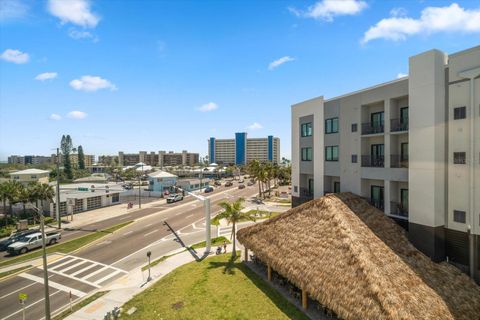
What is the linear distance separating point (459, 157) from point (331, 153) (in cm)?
1132

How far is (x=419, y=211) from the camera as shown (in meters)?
18.8

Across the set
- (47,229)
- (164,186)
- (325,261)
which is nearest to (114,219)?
(47,229)

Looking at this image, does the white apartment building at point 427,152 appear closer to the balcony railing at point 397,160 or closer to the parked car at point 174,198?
the balcony railing at point 397,160

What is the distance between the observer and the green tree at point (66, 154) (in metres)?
123

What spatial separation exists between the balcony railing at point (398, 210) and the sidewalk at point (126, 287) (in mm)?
17530

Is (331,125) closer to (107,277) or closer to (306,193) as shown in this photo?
(306,193)

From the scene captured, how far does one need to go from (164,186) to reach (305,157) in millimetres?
55936

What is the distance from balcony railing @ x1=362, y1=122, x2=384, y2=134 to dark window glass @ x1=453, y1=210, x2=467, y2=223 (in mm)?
8239

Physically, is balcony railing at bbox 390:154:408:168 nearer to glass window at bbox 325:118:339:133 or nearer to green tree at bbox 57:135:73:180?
glass window at bbox 325:118:339:133

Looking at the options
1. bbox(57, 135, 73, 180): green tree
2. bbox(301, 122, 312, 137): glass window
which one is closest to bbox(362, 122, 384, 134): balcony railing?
bbox(301, 122, 312, 137): glass window

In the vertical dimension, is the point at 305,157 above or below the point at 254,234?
above

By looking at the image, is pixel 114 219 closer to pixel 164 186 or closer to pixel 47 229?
pixel 47 229

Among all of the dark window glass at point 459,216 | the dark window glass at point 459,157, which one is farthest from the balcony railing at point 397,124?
Result: the dark window glass at point 459,216

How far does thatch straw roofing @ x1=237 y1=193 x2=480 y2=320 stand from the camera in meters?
13.5
